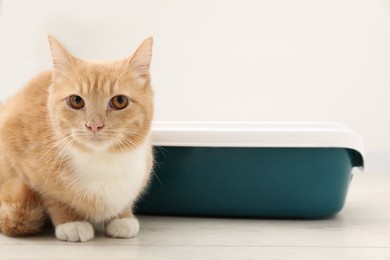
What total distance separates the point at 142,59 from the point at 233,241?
500 mm

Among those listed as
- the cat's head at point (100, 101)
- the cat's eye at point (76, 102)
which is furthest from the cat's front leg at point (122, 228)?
the cat's eye at point (76, 102)

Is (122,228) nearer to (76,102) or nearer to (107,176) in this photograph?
(107,176)

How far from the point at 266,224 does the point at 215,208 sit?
0.16 metres

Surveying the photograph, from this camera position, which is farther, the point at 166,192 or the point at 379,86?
the point at 379,86

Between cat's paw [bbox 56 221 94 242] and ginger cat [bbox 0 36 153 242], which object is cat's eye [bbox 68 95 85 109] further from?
cat's paw [bbox 56 221 94 242]

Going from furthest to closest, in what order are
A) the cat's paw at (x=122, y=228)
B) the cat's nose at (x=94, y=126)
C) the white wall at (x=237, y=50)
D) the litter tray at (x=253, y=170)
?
the white wall at (x=237, y=50) < the litter tray at (x=253, y=170) < the cat's paw at (x=122, y=228) < the cat's nose at (x=94, y=126)

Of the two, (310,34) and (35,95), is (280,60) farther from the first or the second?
(35,95)

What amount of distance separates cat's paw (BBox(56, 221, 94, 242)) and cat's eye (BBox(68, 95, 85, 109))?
0.29 metres

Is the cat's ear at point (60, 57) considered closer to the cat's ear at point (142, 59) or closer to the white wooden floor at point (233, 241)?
the cat's ear at point (142, 59)

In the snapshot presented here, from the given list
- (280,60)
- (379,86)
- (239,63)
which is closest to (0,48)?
(239,63)

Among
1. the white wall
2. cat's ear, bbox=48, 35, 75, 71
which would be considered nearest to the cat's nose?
cat's ear, bbox=48, 35, 75, 71

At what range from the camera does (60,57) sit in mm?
1332

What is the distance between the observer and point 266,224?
63.6 inches

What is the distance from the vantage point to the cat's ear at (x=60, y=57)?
133 cm
